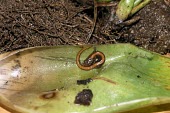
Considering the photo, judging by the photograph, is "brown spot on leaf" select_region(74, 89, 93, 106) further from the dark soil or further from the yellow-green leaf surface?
the dark soil

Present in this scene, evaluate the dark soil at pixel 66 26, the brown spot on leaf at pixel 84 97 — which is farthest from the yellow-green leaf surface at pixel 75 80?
the dark soil at pixel 66 26

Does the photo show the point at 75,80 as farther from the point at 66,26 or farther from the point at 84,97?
the point at 66,26

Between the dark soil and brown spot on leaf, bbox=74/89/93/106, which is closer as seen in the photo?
brown spot on leaf, bbox=74/89/93/106

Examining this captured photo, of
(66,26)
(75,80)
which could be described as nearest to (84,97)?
(75,80)

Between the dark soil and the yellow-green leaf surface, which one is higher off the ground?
the dark soil

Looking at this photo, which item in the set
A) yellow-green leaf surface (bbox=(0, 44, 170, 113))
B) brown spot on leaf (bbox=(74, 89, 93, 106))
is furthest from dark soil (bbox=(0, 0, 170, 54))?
brown spot on leaf (bbox=(74, 89, 93, 106))

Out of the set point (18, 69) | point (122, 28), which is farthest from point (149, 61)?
point (18, 69)
